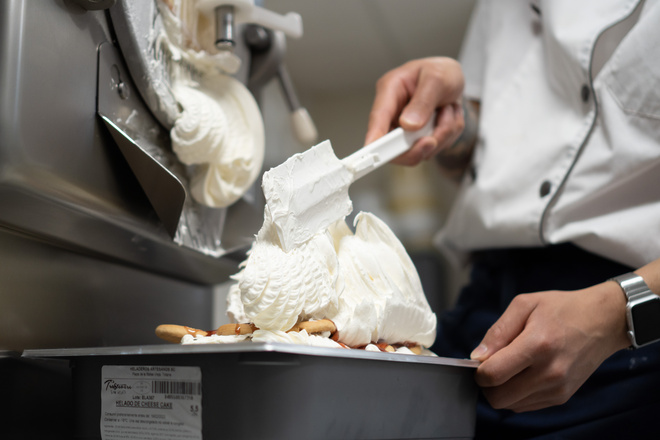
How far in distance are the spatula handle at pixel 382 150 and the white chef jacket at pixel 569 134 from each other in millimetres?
170

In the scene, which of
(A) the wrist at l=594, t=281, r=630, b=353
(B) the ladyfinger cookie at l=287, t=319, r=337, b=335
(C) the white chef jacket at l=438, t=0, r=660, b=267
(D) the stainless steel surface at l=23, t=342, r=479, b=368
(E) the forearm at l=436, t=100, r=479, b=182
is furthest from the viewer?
(E) the forearm at l=436, t=100, r=479, b=182

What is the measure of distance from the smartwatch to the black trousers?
4.0 inches

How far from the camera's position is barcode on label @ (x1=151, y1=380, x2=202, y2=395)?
36 cm

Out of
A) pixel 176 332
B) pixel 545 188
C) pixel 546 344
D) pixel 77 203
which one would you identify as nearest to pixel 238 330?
pixel 176 332

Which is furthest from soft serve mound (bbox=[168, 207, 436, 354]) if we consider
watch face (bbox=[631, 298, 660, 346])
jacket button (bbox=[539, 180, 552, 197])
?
jacket button (bbox=[539, 180, 552, 197])

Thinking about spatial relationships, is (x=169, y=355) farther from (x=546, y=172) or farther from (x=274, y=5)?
(x=274, y=5)

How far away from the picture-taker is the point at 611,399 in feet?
2.08

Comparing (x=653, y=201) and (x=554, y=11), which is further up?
(x=554, y=11)

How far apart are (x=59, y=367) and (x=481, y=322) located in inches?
22.3

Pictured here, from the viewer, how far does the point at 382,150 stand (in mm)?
637

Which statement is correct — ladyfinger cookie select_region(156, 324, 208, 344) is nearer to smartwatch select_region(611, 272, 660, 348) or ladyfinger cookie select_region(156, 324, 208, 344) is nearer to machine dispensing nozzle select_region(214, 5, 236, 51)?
machine dispensing nozzle select_region(214, 5, 236, 51)

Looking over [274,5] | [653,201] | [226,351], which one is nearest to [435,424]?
[226,351]

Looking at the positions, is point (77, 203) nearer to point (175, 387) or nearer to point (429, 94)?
point (175, 387)

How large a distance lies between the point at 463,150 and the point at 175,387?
71 centimetres
